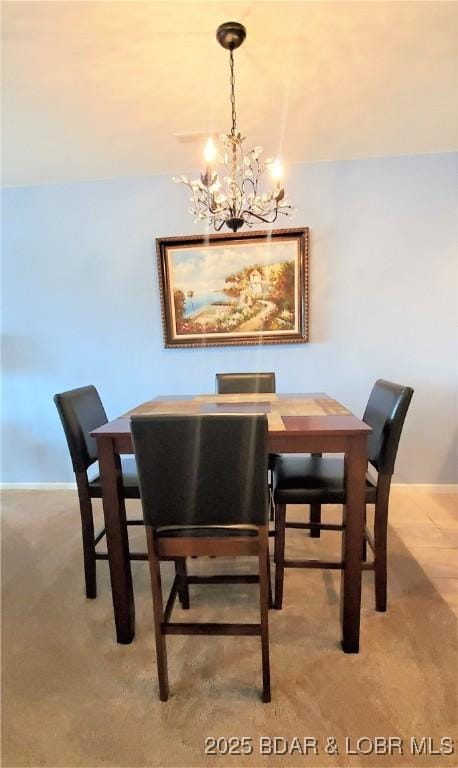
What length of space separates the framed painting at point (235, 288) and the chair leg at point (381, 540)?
1.40 metres

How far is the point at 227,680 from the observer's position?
4.19 feet

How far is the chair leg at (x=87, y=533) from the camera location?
1665 mm

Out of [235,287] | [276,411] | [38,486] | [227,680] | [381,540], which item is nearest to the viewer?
[227,680]

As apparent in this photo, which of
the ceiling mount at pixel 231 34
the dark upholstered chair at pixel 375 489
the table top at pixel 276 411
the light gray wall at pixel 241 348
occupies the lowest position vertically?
the dark upholstered chair at pixel 375 489

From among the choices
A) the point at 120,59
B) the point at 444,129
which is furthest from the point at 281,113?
the point at 444,129

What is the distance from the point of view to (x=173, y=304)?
275 centimetres

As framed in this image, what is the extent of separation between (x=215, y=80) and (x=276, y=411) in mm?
1612

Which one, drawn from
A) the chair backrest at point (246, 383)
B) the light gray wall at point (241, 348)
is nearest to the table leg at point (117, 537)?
the chair backrest at point (246, 383)

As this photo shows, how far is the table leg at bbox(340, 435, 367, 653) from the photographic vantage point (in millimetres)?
1299

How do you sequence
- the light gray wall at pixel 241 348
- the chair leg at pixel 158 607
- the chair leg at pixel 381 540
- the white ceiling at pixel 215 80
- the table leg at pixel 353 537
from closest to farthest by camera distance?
1. the chair leg at pixel 158 607
2. the table leg at pixel 353 537
3. the white ceiling at pixel 215 80
4. the chair leg at pixel 381 540
5. the light gray wall at pixel 241 348

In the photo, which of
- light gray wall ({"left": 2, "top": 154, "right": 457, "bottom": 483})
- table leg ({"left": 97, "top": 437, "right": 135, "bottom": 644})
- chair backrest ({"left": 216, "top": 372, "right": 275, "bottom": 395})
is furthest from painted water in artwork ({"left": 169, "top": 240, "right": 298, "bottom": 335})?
table leg ({"left": 97, "top": 437, "right": 135, "bottom": 644})

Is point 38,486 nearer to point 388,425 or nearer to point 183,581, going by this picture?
point 183,581

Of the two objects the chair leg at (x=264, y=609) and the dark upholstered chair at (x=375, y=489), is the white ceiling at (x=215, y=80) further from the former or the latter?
the chair leg at (x=264, y=609)

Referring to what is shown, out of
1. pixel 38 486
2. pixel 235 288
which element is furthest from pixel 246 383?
pixel 38 486
